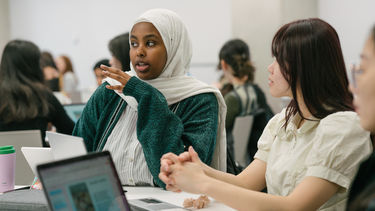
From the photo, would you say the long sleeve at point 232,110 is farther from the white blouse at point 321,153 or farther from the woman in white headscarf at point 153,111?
the white blouse at point 321,153

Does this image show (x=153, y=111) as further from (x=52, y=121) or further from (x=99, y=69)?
(x=99, y=69)

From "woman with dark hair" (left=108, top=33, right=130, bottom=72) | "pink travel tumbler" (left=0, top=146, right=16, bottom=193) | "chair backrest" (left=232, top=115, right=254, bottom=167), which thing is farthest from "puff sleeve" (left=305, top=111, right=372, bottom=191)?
"chair backrest" (left=232, top=115, right=254, bottom=167)

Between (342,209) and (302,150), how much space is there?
0.21 meters

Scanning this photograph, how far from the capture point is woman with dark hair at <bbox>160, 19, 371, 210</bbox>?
138 cm

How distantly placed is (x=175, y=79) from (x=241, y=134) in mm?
1740

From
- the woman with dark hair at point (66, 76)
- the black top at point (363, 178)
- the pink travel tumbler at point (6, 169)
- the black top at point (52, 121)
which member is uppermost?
the black top at point (363, 178)

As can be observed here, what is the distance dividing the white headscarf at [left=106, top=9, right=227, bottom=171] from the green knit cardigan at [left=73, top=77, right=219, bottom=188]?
0.11ft

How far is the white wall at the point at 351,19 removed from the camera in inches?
176

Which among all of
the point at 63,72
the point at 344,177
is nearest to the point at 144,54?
the point at 344,177

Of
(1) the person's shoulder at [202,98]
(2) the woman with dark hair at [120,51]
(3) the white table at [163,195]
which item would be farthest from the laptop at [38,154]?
(2) the woman with dark hair at [120,51]

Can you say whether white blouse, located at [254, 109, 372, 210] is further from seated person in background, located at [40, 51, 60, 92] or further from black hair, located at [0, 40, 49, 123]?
seated person in background, located at [40, 51, 60, 92]

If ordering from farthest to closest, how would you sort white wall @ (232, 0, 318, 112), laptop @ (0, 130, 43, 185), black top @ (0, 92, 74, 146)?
white wall @ (232, 0, 318, 112), black top @ (0, 92, 74, 146), laptop @ (0, 130, 43, 185)

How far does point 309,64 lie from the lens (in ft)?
4.98

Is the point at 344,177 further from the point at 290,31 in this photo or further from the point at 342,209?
the point at 290,31
